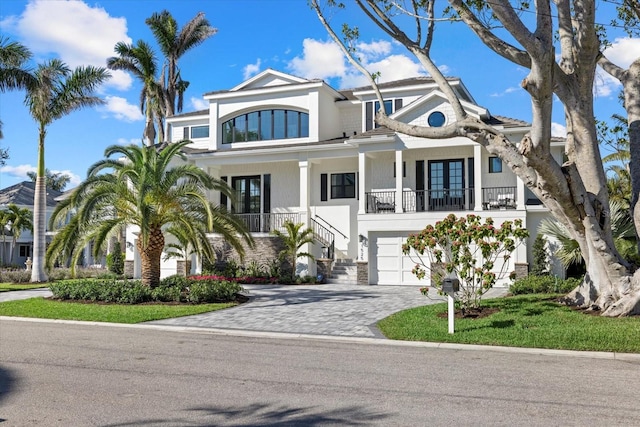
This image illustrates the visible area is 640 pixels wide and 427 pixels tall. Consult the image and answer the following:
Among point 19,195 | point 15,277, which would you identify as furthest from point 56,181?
point 15,277

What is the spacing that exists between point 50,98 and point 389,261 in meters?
16.4

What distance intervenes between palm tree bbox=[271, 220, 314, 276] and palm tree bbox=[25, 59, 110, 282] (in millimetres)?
10664

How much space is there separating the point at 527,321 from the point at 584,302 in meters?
2.17

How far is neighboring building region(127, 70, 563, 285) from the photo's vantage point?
21.8m

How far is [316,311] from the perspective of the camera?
14.5 m

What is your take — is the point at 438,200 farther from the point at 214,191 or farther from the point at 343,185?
the point at 214,191

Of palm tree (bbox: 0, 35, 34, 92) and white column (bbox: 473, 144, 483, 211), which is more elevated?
palm tree (bbox: 0, 35, 34, 92)

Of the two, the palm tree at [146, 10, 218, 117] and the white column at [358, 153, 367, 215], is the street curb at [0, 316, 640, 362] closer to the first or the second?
the white column at [358, 153, 367, 215]

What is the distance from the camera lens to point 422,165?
23609mm

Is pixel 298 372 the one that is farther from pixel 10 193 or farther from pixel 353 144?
pixel 10 193

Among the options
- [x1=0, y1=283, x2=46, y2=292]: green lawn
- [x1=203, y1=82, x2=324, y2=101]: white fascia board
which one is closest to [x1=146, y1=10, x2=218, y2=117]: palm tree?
[x1=203, y1=82, x2=324, y2=101]: white fascia board

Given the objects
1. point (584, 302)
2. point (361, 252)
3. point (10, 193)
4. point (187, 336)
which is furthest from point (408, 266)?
point (10, 193)

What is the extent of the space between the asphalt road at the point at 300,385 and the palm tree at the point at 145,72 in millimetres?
25464

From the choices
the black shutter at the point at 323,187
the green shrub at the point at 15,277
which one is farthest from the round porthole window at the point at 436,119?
the green shrub at the point at 15,277
